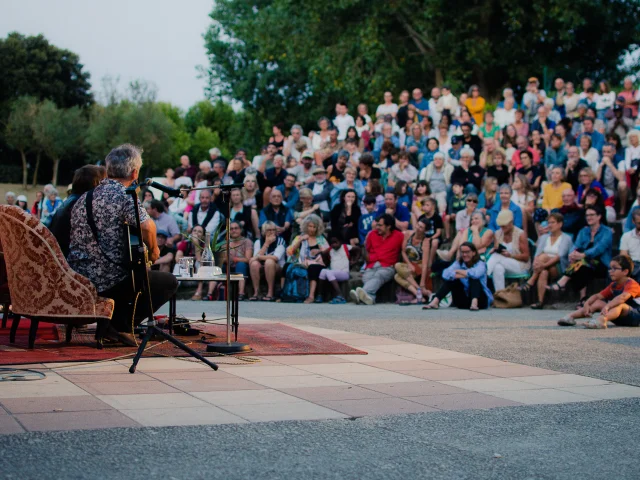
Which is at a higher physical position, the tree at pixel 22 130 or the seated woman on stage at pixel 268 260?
the tree at pixel 22 130

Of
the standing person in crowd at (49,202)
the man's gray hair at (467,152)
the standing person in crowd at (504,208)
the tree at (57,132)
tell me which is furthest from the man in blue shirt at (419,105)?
the tree at (57,132)

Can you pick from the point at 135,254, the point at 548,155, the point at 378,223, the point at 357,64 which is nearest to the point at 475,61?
the point at 357,64

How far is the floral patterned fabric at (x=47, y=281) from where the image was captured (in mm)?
7844

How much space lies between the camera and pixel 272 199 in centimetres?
1706

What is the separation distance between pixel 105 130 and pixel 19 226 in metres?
43.3

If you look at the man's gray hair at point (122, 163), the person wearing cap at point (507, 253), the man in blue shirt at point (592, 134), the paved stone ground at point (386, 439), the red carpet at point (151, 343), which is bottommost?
the paved stone ground at point (386, 439)

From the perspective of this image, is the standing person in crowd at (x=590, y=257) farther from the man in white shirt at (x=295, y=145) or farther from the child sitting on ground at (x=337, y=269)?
the man in white shirt at (x=295, y=145)

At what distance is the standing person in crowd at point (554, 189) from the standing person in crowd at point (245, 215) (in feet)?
17.5

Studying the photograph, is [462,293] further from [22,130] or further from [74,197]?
[22,130]

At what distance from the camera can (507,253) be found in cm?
1510

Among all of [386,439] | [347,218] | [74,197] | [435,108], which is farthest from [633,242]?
[386,439]

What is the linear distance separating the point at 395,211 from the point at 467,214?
1.37 metres

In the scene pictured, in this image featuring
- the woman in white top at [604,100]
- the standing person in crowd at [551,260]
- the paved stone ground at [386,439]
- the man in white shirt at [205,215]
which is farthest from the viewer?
the woman in white top at [604,100]

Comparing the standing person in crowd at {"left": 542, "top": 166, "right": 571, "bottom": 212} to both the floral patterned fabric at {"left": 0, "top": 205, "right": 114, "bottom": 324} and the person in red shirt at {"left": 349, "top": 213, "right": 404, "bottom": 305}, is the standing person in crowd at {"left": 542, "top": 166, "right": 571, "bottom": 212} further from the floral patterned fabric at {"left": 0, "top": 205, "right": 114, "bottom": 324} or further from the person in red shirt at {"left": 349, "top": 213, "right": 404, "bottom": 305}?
the floral patterned fabric at {"left": 0, "top": 205, "right": 114, "bottom": 324}
